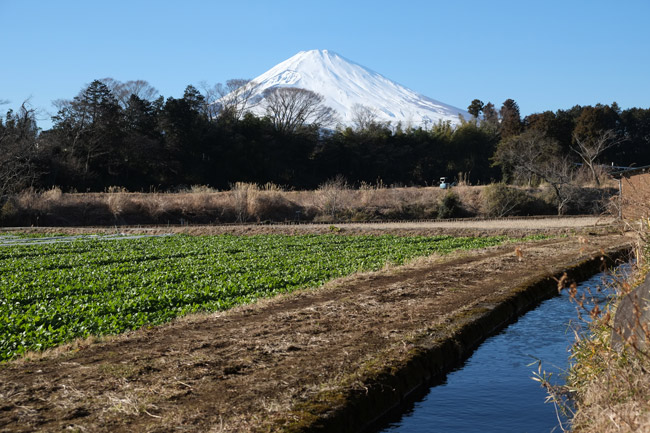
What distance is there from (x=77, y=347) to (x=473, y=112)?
78.3 m

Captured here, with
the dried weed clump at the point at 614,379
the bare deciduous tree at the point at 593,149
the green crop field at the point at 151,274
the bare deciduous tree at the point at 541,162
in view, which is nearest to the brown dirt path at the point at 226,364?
the dried weed clump at the point at 614,379

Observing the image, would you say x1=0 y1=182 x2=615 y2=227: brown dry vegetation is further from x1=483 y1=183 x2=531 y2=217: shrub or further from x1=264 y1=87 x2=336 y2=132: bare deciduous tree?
x1=264 y1=87 x2=336 y2=132: bare deciduous tree

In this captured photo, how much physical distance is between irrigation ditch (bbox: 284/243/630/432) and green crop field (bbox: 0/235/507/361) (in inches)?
143

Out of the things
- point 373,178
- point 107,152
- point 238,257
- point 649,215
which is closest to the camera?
point 649,215

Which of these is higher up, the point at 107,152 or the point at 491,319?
the point at 107,152

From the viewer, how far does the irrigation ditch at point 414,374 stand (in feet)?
15.4

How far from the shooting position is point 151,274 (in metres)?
13.0

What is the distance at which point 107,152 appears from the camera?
4341 centimetres

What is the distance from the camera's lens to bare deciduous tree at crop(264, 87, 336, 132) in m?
59.4

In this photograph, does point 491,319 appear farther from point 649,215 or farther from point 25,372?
point 25,372

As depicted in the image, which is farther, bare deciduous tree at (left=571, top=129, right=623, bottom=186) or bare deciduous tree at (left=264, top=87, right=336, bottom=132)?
bare deciduous tree at (left=264, top=87, right=336, bottom=132)

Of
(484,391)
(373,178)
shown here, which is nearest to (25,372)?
(484,391)

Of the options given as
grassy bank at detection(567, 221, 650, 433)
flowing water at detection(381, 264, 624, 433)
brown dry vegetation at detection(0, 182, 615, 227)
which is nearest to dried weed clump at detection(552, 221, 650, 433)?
grassy bank at detection(567, 221, 650, 433)

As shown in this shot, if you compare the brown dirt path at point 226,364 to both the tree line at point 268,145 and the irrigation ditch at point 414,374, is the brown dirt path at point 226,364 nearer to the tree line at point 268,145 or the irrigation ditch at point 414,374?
the irrigation ditch at point 414,374
